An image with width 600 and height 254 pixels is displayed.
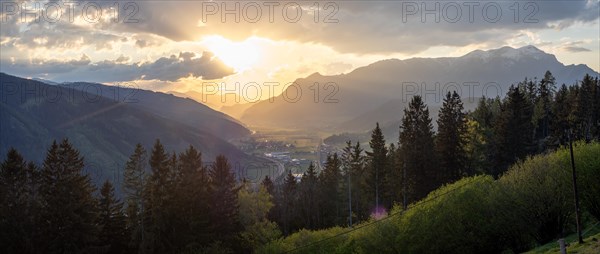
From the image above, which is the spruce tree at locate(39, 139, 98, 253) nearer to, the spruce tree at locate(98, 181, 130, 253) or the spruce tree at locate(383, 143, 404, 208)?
the spruce tree at locate(98, 181, 130, 253)

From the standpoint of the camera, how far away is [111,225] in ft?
217

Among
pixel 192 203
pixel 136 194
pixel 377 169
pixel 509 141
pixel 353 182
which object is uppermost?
pixel 509 141

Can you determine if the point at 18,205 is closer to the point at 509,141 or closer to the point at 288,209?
the point at 288,209

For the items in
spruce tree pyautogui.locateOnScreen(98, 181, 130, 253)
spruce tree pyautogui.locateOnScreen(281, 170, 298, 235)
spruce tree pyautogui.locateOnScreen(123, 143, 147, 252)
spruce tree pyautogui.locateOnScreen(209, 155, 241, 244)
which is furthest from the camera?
spruce tree pyautogui.locateOnScreen(281, 170, 298, 235)

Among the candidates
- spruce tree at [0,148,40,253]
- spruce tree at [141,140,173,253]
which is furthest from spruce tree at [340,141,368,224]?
spruce tree at [0,148,40,253]

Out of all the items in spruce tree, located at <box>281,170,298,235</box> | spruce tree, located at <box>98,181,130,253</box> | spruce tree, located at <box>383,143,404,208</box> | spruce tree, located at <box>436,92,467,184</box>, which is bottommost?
spruce tree, located at <box>281,170,298,235</box>

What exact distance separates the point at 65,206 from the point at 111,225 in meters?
7.78

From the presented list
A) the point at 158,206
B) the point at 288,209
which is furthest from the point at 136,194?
the point at 288,209

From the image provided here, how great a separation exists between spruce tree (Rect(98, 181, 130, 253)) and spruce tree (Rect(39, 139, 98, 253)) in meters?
2.93

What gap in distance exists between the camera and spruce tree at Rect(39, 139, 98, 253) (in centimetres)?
5950

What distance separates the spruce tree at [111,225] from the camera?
6569cm

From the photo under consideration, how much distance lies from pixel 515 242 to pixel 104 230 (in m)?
54.4

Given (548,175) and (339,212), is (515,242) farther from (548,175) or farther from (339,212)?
(339,212)

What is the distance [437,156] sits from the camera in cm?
7606
